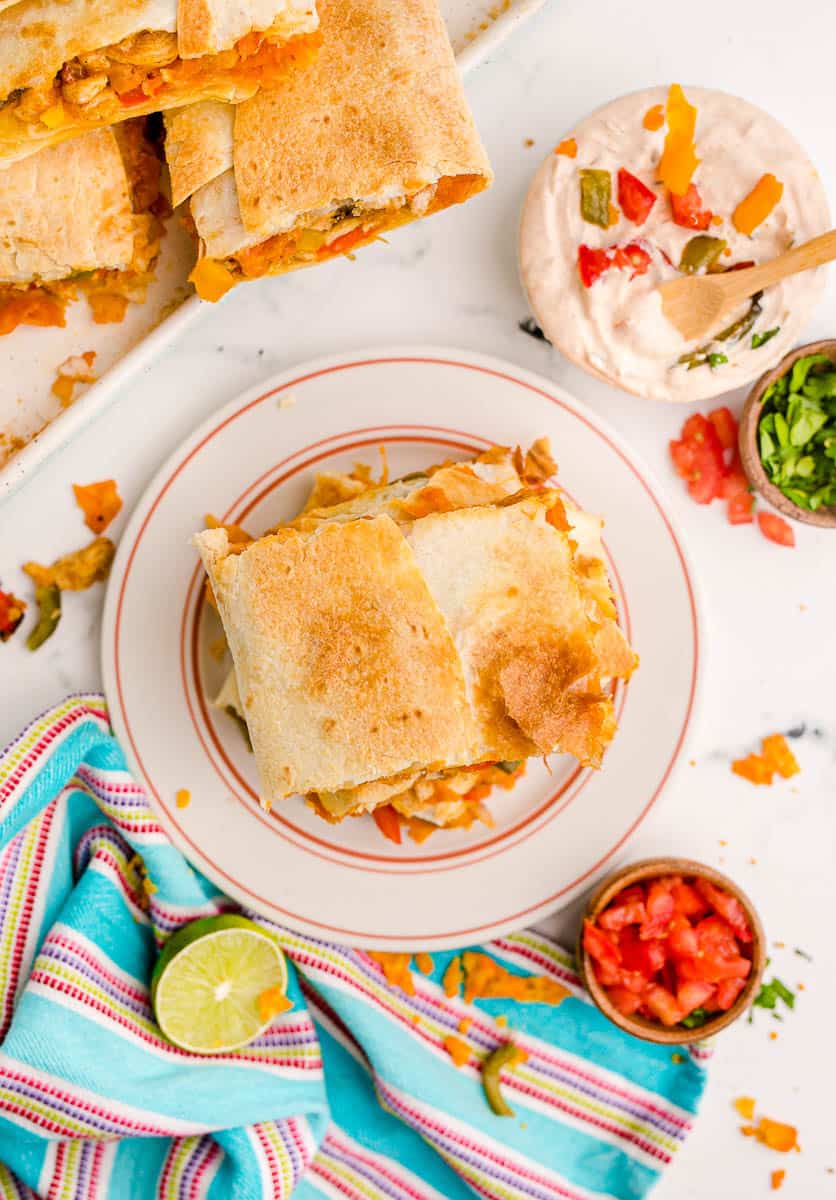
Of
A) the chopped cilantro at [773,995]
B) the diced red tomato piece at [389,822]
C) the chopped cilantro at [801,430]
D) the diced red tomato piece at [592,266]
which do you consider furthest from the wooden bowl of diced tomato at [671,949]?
the diced red tomato piece at [592,266]

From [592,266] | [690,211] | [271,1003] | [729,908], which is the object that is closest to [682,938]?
[729,908]

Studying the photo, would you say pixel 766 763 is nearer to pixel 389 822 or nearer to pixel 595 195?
pixel 389 822

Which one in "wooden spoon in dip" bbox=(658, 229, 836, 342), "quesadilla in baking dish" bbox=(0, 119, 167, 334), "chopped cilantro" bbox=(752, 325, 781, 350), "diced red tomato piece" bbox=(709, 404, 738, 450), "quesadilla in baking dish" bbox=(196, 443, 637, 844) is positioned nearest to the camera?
"quesadilla in baking dish" bbox=(196, 443, 637, 844)

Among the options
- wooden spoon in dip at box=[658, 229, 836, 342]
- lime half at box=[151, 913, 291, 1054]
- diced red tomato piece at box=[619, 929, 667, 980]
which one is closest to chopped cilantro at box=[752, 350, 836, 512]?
wooden spoon in dip at box=[658, 229, 836, 342]

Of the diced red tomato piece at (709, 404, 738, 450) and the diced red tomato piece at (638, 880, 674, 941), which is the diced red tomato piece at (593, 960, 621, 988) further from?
the diced red tomato piece at (709, 404, 738, 450)

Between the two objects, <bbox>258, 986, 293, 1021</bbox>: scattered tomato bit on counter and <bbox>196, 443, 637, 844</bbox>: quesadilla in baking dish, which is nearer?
<bbox>196, 443, 637, 844</bbox>: quesadilla in baking dish

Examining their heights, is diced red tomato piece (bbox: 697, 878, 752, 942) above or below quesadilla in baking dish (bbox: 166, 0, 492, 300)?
below
